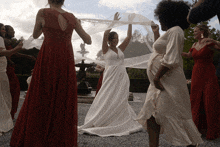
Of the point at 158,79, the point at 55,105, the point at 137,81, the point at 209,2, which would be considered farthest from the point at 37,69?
the point at 137,81

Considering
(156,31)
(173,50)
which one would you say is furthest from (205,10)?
(156,31)

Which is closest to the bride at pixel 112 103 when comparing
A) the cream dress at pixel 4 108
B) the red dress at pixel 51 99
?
the cream dress at pixel 4 108

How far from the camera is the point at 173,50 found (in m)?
2.32

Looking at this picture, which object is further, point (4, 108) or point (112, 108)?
point (112, 108)

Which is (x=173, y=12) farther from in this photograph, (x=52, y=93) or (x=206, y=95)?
(x=206, y=95)

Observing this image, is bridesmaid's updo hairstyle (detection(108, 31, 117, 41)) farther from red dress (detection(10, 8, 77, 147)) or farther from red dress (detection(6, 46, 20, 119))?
red dress (detection(6, 46, 20, 119))

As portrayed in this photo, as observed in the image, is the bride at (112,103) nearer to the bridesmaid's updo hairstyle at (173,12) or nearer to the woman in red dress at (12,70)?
the bridesmaid's updo hairstyle at (173,12)

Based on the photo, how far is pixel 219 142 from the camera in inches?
146

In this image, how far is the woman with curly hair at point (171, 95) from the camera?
2324 mm

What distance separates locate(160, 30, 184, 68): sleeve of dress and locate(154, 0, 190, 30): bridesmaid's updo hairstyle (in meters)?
0.23

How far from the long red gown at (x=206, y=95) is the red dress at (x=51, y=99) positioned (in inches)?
109

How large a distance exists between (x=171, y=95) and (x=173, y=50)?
53 centimetres

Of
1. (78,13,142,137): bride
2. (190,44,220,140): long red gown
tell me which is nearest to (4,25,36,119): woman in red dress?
(78,13,142,137): bride

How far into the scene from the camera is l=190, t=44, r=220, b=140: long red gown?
3.92 metres
